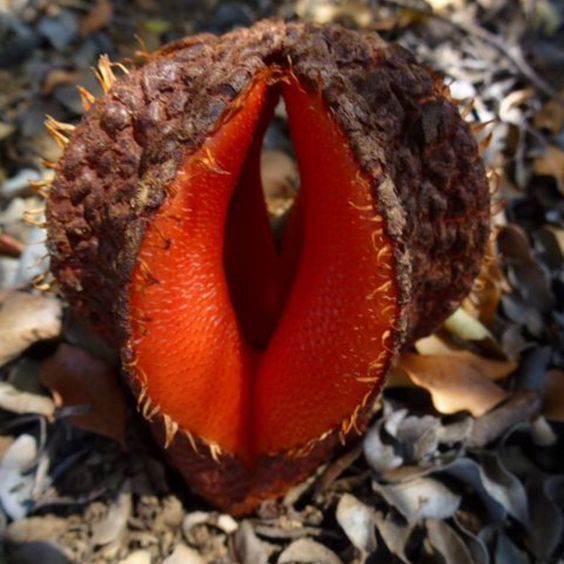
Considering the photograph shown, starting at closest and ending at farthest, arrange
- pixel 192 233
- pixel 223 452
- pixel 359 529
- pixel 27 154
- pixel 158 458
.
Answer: pixel 192 233
pixel 223 452
pixel 359 529
pixel 158 458
pixel 27 154

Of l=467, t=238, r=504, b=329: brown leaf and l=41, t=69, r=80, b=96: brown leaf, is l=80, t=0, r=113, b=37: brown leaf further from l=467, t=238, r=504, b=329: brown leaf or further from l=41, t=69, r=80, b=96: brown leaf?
l=467, t=238, r=504, b=329: brown leaf

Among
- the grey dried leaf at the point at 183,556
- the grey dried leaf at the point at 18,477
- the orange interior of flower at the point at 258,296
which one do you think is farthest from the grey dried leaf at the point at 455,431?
the grey dried leaf at the point at 18,477

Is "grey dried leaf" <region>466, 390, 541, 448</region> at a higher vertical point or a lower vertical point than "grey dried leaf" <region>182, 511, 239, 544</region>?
higher

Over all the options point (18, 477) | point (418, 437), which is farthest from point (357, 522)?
point (18, 477)

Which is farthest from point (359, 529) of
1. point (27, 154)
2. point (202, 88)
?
point (27, 154)

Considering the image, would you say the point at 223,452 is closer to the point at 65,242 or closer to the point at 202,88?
the point at 65,242

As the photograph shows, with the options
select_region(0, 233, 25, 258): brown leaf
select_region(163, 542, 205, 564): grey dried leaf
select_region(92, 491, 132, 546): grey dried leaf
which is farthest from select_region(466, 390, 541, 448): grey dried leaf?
select_region(0, 233, 25, 258): brown leaf
